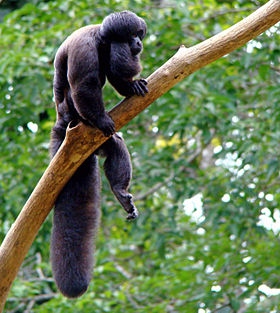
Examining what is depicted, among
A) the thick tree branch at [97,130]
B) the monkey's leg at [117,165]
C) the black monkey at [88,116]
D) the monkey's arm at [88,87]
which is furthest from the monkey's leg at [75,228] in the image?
the monkey's arm at [88,87]

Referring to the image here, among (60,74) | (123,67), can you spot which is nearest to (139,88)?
(123,67)

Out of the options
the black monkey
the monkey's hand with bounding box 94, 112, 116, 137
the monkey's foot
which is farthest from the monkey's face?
the monkey's foot

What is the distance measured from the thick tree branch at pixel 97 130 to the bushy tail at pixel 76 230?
0.27 meters

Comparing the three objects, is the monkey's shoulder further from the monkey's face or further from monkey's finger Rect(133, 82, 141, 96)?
monkey's finger Rect(133, 82, 141, 96)

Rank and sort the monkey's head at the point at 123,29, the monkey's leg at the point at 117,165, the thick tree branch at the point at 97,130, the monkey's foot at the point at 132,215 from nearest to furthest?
the thick tree branch at the point at 97,130 < the monkey's head at the point at 123,29 < the monkey's foot at the point at 132,215 < the monkey's leg at the point at 117,165

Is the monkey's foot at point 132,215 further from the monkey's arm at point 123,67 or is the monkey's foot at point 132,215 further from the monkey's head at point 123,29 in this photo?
the monkey's head at point 123,29

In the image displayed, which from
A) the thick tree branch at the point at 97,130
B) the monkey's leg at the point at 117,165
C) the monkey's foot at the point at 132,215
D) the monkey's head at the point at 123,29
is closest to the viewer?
the thick tree branch at the point at 97,130

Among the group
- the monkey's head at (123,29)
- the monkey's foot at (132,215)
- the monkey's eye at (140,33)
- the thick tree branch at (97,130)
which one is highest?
the monkey's head at (123,29)

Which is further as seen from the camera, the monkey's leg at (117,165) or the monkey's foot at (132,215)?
the monkey's leg at (117,165)

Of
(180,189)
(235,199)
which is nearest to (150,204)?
(180,189)

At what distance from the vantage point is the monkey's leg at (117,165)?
424 cm

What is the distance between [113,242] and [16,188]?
7.28 feet

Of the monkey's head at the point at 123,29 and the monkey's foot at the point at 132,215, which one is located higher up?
the monkey's head at the point at 123,29

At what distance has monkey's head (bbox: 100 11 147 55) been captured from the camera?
12.5ft
